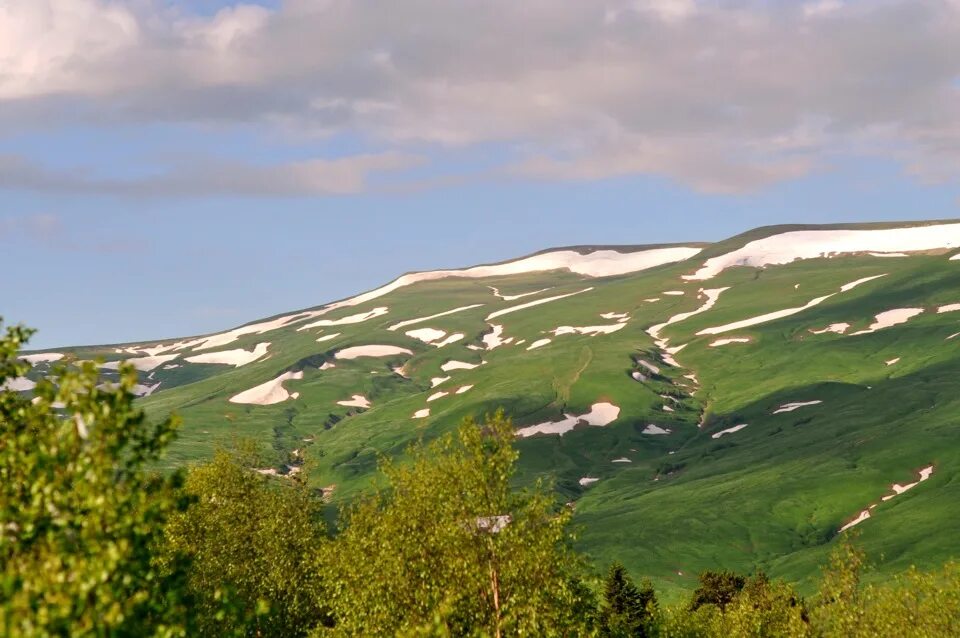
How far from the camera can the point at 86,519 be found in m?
20.3

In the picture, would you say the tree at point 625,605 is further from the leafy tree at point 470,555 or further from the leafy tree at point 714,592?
the leafy tree at point 470,555

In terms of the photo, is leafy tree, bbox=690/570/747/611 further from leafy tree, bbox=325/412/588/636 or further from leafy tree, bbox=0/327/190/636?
leafy tree, bbox=0/327/190/636

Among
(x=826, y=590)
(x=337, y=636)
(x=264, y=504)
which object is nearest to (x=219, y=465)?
(x=264, y=504)

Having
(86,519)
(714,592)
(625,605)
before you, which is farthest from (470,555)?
(714,592)

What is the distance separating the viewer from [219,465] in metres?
79.2

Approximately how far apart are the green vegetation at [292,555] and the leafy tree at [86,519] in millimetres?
46

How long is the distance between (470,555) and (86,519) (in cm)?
2993

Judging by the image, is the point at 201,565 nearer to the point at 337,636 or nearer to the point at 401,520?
the point at 337,636

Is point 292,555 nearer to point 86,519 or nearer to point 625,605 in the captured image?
point 625,605

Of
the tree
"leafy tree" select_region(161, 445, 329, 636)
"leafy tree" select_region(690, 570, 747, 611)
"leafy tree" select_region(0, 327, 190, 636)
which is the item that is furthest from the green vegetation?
"leafy tree" select_region(690, 570, 747, 611)

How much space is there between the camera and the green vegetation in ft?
66.3

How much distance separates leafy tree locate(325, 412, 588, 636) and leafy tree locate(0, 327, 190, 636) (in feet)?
83.9

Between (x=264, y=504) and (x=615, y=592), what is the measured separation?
48.3 m

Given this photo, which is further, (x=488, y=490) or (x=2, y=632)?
(x=488, y=490)
